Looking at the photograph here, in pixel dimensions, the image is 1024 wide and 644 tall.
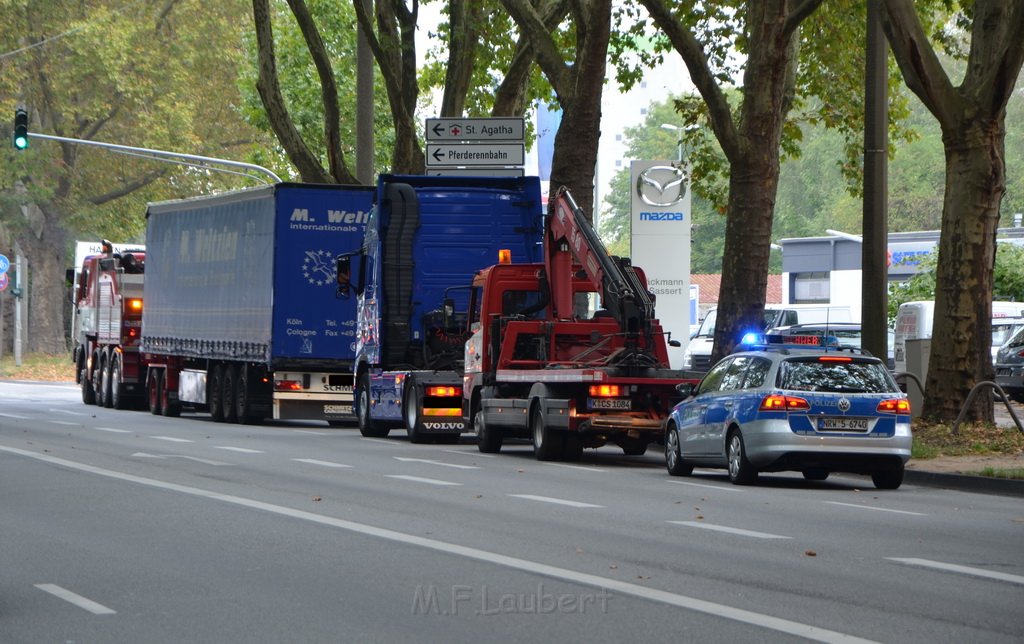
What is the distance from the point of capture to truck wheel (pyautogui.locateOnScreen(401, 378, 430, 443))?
81.8 ft

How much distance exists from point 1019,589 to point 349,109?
50.2 meters

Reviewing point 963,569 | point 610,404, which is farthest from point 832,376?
point 963,569

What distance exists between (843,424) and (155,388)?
69.1 ft

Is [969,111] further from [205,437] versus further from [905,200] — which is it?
[905,200]

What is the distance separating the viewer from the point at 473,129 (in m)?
31.4

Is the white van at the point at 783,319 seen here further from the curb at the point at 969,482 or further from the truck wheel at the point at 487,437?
the curb at the point at 969,482

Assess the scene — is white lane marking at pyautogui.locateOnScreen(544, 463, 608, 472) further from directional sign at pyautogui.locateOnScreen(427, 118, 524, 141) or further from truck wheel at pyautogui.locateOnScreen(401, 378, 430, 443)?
directional sign at pyautogui.locateOnScreen(427, 118, 524, 141)

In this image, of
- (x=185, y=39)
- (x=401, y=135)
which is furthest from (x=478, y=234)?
(x=185, y=39)

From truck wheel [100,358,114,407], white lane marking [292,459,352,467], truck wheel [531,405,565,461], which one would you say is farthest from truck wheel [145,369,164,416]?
white lane marking [292,459,352,467]

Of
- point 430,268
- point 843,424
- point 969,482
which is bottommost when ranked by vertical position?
point 969,482

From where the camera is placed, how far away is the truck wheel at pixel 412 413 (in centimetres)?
2492

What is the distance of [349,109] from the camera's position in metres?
58.7

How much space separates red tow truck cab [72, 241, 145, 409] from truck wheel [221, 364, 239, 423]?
6.49 metres

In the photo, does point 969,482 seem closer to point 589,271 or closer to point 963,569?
point 589,271
